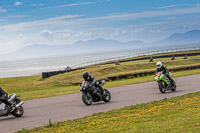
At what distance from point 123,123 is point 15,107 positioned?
18.1 feet

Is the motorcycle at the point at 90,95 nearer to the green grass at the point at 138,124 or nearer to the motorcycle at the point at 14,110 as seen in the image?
the motorcycle at the point at 14,110

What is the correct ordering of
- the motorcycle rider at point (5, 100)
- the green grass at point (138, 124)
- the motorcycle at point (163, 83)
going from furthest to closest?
the motorcycle at point (163, 83), the motorcycle rider at point (5, 100), the green grass at point (138, 124)

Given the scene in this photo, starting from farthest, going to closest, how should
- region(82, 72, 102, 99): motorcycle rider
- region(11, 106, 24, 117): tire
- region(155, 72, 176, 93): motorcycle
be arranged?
1. region(155, 72, 176, 93): motorcycle
2. region(82, 72, 102, 99): motorcycle rider
3. region(11, 106, 24, 117): tire

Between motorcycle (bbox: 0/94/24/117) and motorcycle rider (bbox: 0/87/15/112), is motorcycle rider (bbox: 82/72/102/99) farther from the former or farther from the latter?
motorcycle rider (bbox: 0/87/15/112)

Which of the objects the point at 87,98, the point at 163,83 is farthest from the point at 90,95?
the point at 163,83

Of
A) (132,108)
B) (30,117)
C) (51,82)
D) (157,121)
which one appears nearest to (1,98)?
(30,117)

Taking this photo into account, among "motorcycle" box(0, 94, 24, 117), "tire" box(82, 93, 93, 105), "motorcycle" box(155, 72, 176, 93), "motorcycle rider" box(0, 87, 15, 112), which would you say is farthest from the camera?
"motorcycle" box(155, 72, 176, 93)

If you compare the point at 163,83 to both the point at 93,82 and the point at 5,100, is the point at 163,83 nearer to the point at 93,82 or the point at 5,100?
the point at 93,82

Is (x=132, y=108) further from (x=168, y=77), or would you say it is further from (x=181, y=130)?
(x=168, y=77)

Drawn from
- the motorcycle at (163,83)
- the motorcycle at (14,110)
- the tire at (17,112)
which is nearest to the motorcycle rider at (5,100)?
the motorcycle at (14,110)

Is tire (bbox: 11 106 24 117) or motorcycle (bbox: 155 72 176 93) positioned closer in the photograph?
tire (bbox: 11 106 24 117)

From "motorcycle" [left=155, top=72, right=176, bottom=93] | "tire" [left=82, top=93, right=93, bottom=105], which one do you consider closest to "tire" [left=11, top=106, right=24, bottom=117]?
"tire" [left=82, top=93, right=93, bottom=105]

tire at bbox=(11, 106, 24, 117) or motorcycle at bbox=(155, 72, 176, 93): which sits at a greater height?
motorcycle at bbox=(155, 72, 176, 93)

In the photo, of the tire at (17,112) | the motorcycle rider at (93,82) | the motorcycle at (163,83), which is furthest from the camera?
the motorcycle at (163,83)
